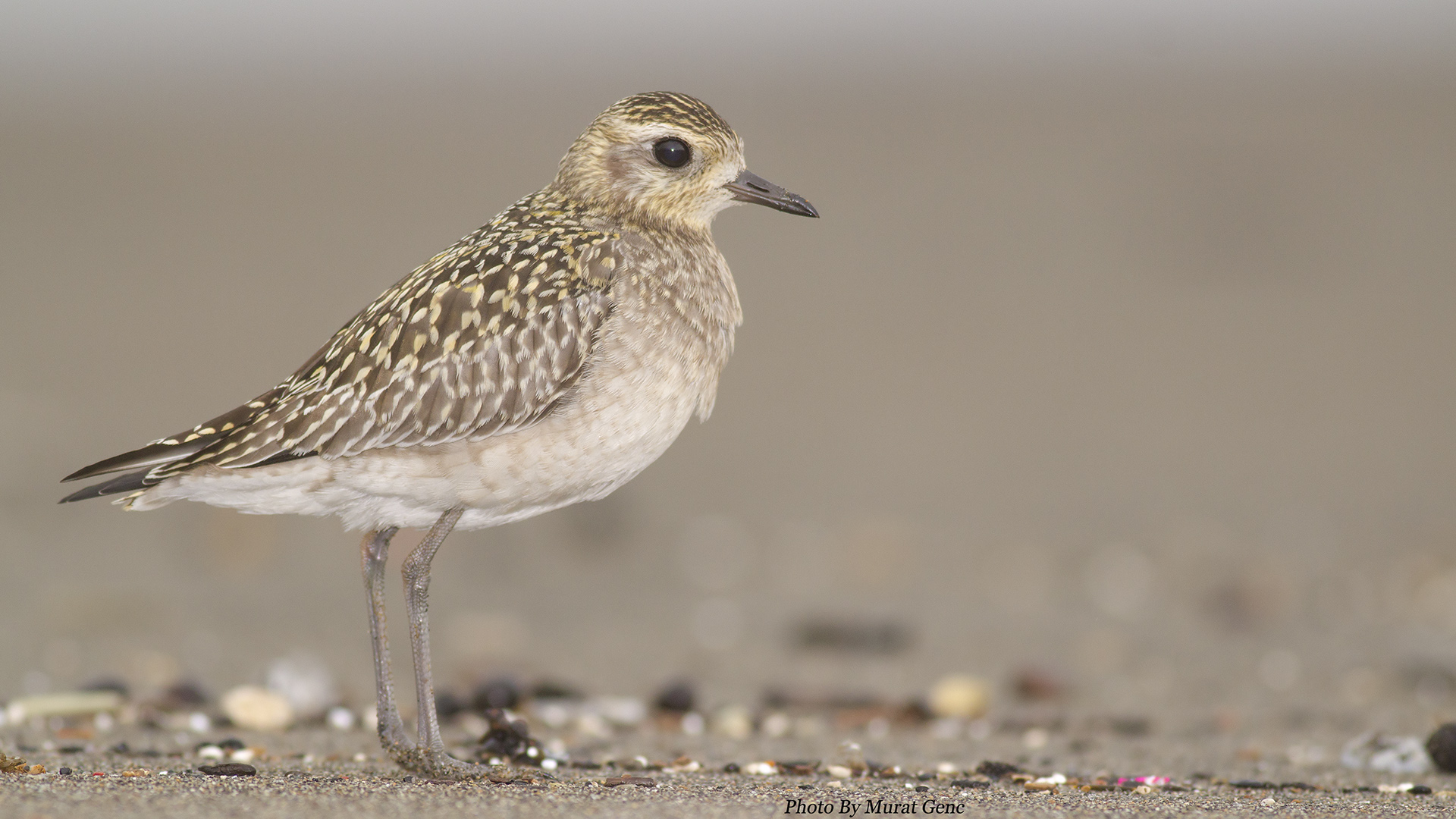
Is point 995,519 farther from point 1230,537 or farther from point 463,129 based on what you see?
point 463,129

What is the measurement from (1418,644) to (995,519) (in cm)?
362

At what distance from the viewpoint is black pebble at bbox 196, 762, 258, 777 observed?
17.1 feet

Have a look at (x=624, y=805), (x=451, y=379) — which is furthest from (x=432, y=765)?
(x=451, y=379)

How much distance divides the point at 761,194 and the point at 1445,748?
147 inches

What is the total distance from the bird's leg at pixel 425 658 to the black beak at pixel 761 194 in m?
1.92

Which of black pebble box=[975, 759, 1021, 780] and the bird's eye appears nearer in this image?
black pebble box=[975, 759, 1021, 780]

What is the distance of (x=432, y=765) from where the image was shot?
5.57 m

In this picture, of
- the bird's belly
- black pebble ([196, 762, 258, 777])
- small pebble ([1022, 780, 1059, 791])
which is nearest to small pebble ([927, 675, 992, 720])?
small pebble ([1022, 780, 1059, 791])

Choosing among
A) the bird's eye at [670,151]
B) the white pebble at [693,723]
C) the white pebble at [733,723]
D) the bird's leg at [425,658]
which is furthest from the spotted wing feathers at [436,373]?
the white pebble at [733,723]

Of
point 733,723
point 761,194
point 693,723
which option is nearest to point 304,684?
point 693,723

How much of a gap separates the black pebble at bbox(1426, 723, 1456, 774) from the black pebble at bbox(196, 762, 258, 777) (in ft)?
15.7

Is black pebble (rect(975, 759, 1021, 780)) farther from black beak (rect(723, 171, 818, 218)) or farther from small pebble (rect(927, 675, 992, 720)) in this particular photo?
black beak (rect(723, 171, 818, 218))

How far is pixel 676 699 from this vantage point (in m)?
7.38

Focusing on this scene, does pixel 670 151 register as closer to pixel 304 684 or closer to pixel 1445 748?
pixel 304 684
